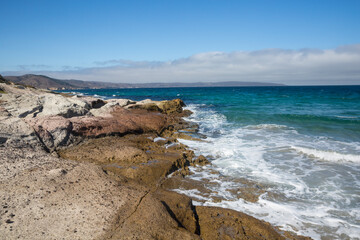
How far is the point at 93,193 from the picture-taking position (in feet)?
12.0

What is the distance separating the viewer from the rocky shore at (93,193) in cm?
292

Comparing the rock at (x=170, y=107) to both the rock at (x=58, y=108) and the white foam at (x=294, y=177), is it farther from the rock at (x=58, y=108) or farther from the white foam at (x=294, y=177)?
the rock at (x=58, y=108)

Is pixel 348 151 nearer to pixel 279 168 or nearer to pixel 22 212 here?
pixel 279 168

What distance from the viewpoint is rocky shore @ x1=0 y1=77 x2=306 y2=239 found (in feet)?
9.57

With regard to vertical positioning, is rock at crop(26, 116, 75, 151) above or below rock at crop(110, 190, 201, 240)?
above

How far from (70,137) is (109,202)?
4.16 meters

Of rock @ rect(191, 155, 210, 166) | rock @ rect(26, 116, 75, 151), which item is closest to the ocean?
rock @ rect(191, 155, 210, 166)

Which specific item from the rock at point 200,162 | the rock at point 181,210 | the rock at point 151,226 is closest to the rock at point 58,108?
the rock at point 200,162

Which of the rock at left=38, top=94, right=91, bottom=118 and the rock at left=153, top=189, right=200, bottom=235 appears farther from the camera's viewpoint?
the rock at left=38, top=94, right=91, bottom=118

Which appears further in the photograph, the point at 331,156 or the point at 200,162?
the point at 331,156

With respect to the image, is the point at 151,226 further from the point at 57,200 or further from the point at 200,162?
the point at 200,162

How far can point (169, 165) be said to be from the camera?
564cm

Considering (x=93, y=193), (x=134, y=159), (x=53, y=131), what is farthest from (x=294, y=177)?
(x=53, y=131)

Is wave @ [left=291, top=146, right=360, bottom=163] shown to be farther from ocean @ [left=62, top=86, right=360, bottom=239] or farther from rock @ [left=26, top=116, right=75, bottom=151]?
rock @ [left=26, top=116, right=75, bottom=151]
